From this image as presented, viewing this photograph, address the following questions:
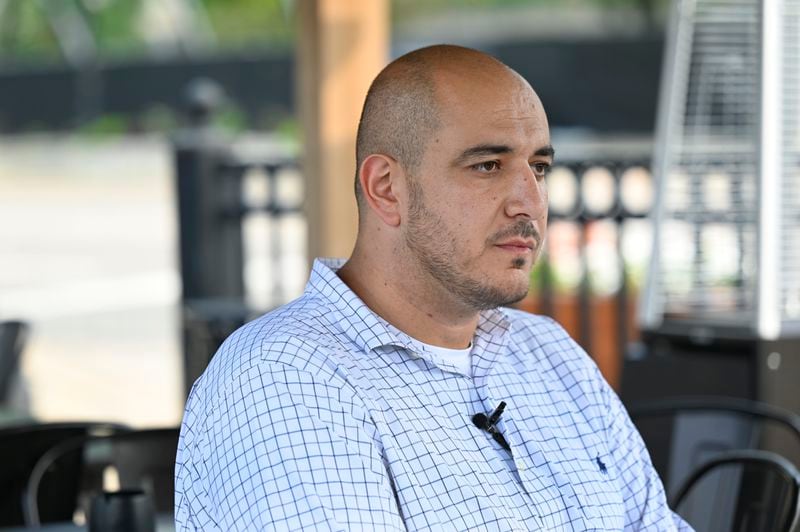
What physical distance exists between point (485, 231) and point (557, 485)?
0.37m

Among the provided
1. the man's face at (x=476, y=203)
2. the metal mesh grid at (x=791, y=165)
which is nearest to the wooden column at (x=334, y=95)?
the metal mesh grid at (x=791, y=165)

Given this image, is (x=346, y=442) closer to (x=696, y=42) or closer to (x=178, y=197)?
(x=696, y=42)

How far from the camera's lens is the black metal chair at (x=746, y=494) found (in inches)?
90.7

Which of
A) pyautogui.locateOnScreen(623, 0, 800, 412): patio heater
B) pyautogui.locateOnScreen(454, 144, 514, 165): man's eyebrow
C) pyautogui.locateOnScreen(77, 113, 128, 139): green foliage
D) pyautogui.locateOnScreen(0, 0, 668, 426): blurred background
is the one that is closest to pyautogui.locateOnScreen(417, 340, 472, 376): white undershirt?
pyautogui.locateOnScreen(454, 144, 514, 165): man's eyebrow

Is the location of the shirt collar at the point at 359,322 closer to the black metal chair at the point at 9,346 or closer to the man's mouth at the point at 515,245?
the man's mouth at the point at 515,245

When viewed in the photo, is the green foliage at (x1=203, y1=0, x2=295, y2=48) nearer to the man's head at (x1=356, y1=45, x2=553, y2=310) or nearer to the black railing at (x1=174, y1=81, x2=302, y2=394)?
the black railing at (x1=174, y1=81, x2=302, y2=394)

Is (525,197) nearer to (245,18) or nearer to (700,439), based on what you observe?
(700,439)

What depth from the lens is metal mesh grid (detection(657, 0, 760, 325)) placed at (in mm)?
3758

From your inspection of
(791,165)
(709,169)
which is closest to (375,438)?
(791,165)

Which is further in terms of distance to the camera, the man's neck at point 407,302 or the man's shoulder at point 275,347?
the man's neck at point 407,302

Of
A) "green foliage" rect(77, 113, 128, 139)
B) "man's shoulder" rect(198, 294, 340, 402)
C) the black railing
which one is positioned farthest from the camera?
"green foliage" rect(77, 113, 128, 139)

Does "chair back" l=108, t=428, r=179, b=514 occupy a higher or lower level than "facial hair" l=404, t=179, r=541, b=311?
lower

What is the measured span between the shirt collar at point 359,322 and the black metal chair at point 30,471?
1.19 m

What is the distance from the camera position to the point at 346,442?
5.23 feet
